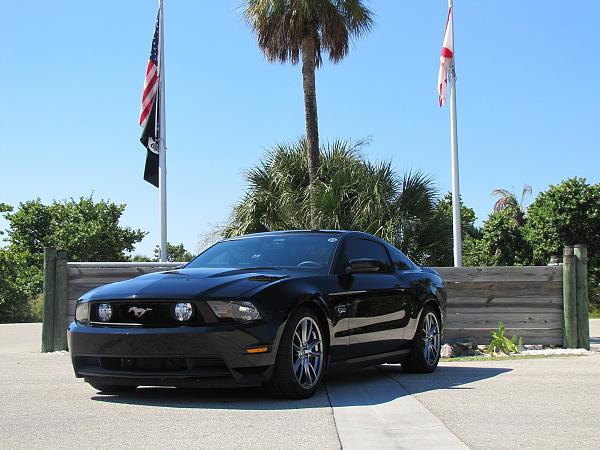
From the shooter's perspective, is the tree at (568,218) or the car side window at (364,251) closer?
the car side window at (364,251)

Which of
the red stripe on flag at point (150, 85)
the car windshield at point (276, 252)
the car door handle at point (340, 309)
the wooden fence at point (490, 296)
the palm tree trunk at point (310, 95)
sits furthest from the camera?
the palm tree trunk at point (310, 95)

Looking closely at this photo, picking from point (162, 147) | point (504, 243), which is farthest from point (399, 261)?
point (504, 243)

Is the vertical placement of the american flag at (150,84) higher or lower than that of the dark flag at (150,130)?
higher

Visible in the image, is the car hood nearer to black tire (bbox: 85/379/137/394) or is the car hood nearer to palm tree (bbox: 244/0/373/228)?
black tire (bbox: 85/379/137/394)

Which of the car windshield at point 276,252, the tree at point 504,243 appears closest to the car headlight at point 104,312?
the car windshield at point 276,252

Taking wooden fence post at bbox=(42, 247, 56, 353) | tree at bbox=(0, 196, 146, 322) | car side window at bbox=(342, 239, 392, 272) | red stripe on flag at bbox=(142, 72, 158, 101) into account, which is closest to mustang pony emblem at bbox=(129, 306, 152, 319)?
car side window at bbox=(342, 239, 392, 272)

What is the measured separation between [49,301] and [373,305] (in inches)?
232

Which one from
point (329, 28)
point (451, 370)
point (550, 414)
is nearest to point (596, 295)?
point (329, 28)

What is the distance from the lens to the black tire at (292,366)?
6383 millimetres

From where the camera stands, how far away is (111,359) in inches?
257

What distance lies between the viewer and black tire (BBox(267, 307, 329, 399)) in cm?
638

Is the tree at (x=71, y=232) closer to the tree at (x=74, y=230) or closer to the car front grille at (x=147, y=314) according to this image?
the tree at (x=74, y=230)

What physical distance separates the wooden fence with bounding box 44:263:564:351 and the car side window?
144 inches

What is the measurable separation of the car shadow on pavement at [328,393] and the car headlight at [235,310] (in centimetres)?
67
